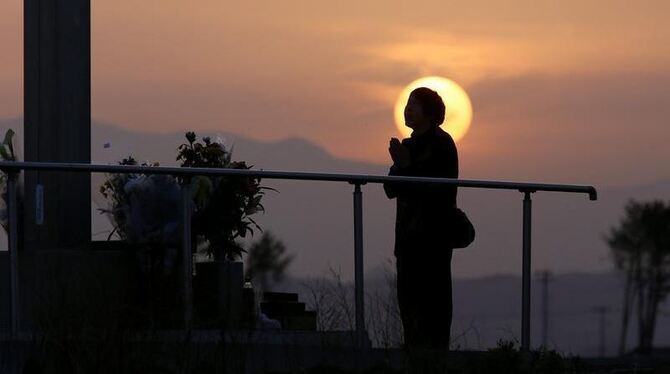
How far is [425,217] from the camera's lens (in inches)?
432

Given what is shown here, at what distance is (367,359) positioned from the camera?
34.2 ft

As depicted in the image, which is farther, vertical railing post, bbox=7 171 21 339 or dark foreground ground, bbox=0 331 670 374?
vertical railing post, bbox=7 171 21 339

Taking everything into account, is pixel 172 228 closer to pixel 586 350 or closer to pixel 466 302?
pixel 466 302

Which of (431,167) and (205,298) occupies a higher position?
(431,167)

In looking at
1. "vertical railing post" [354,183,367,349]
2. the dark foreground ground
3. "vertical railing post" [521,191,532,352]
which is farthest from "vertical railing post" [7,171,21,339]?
"vertical railing post" [521,191,532,352]

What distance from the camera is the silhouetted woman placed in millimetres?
10820

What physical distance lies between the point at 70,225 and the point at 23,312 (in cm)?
171

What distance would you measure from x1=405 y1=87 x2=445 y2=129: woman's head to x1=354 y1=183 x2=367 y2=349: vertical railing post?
20.9 inches

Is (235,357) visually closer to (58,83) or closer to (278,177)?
(278,177)

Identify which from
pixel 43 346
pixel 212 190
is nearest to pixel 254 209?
pixel 212 190

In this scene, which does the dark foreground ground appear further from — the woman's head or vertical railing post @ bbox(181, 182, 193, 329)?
the woman's head

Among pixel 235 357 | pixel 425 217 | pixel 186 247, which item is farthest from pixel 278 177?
pixel 235 357

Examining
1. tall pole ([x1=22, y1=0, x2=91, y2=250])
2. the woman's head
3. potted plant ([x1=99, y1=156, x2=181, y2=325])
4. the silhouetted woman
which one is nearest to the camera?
potted plant ([x1=99, y1=156, x2=181, y2=325])

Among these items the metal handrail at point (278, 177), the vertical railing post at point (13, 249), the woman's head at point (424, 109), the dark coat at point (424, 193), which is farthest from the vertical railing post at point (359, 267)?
the vertical railing post at point (13, 249)
